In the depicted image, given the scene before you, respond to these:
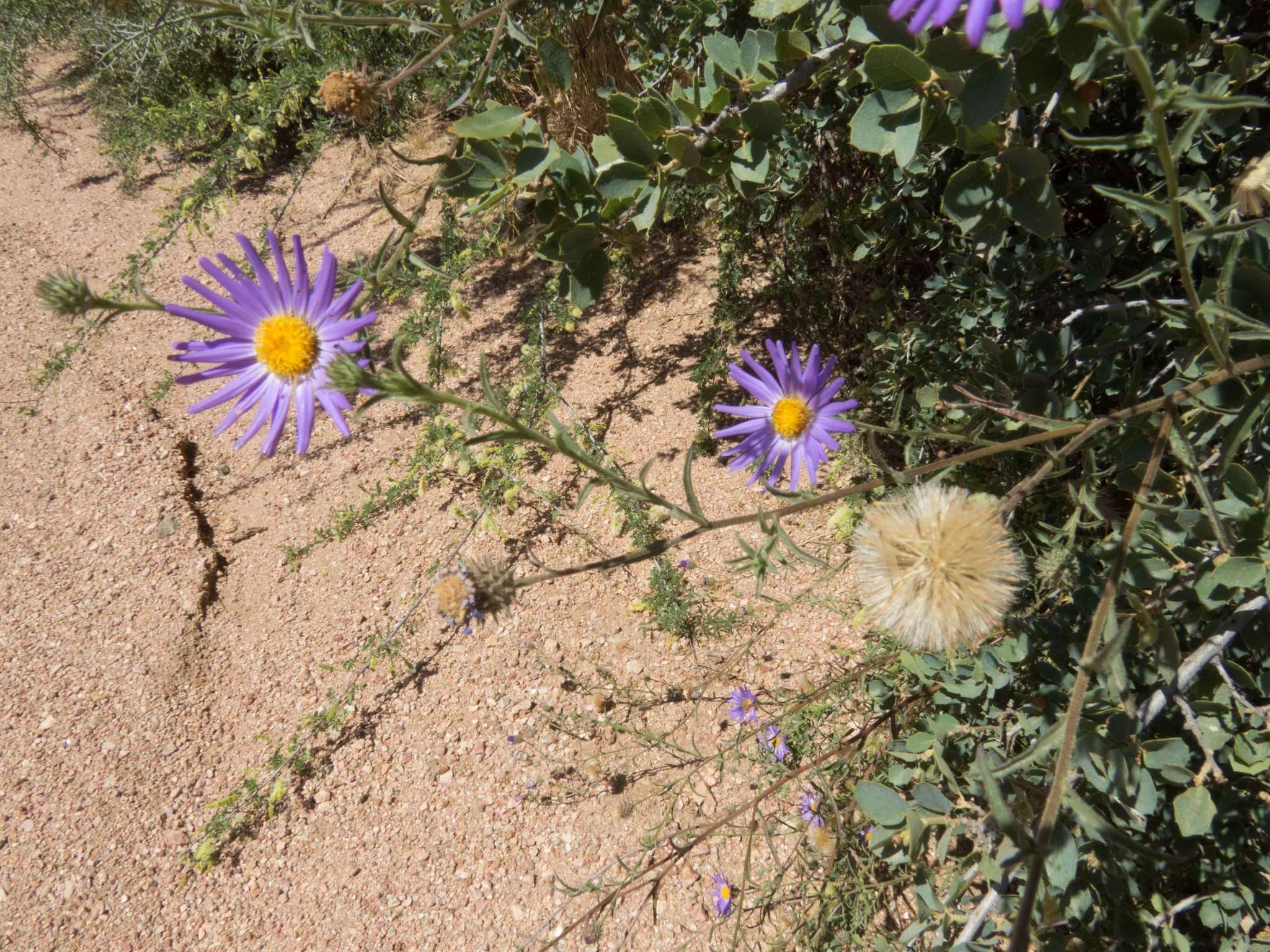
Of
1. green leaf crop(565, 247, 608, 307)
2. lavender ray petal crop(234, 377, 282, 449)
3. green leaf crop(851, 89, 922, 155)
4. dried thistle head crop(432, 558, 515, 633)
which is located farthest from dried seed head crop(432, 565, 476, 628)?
green leaf crop(851, 89, 922, 155)

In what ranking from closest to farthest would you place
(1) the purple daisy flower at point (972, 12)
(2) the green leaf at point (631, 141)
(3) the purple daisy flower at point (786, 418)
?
(1) the purple daisy flower at point (972, 12)
(2) the green leaf at point (631, 141)
(3) the purple daisy flower at point (786, 418)

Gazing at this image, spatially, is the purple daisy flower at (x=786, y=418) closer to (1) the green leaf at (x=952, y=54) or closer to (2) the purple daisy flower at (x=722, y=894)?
(1) the green leaf at (x=952, y=54)

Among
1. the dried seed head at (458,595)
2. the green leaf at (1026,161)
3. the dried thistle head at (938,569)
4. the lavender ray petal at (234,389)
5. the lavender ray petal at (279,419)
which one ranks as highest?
the green leaf at (1026,161)

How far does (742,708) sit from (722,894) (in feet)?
1.50

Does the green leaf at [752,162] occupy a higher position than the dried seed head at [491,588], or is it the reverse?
the green leaf at [752,162]

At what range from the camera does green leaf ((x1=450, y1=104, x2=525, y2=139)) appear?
1427 mm

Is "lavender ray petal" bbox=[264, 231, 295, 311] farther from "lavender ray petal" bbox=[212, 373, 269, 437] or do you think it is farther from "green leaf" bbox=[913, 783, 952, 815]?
"green leaf" bbox=[913, 783, 952, 815]

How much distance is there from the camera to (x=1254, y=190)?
111 cm

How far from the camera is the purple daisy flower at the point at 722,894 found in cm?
184

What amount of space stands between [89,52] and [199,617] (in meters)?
3.74

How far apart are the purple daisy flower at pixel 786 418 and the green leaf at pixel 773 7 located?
601 mm

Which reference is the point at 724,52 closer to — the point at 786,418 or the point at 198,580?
the point at 786,418

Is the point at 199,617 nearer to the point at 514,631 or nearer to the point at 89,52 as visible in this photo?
the point at 514,631

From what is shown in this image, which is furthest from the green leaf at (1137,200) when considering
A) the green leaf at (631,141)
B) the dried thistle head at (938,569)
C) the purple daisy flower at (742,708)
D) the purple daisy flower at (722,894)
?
the purple daisy flower at (722,894)
